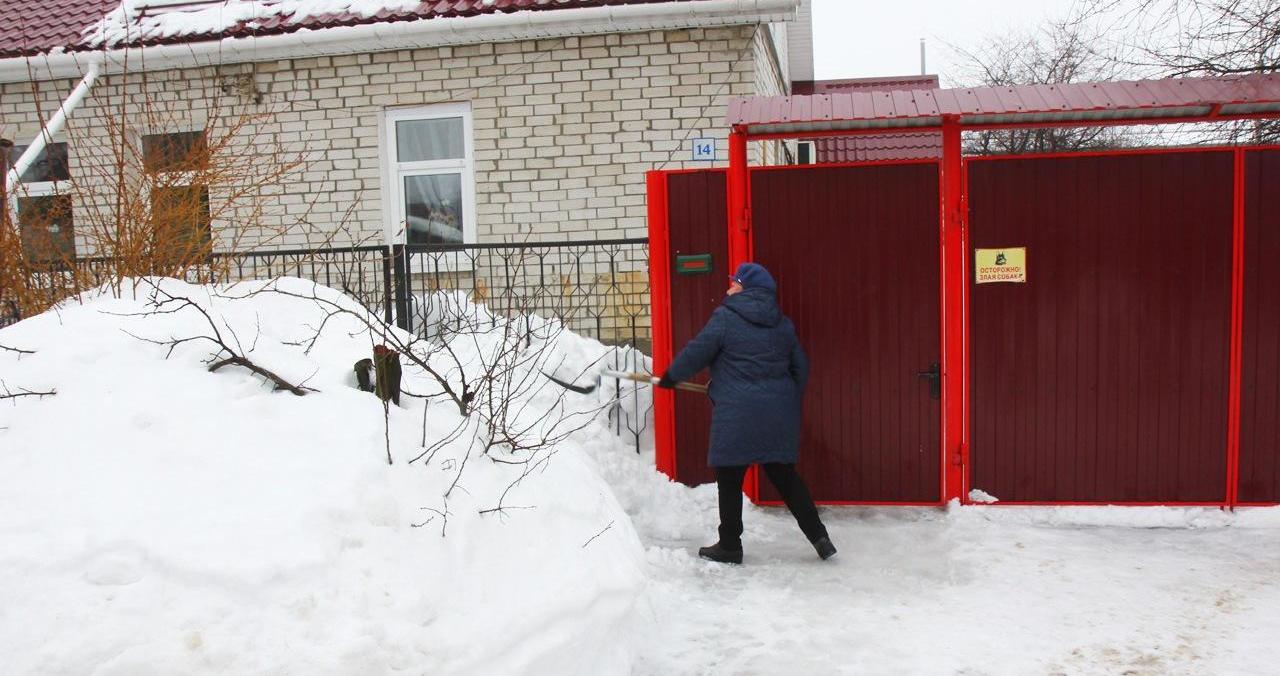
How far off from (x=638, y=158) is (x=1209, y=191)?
4.39 metres

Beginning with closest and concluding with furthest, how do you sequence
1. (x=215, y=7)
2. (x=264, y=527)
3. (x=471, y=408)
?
(x=264, y=527)
(x=471, y=408)
(x=215, y=7)

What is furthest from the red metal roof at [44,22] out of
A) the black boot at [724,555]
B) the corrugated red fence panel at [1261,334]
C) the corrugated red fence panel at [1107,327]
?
the corrugated red fence panel at [1261,334]

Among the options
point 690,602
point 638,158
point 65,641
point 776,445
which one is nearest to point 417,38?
point 638,158

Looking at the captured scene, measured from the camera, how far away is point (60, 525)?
3.05 metres

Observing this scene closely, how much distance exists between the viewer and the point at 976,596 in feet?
14.3

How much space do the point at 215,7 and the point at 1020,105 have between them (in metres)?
7.45

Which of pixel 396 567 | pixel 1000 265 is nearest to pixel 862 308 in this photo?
pixel 1000 265

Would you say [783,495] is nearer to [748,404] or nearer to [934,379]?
[748,404]

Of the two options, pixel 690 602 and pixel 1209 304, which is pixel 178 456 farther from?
pixel 1209 304

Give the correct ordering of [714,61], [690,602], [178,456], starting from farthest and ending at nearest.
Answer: [714,61] → [690,602] → [178,456]

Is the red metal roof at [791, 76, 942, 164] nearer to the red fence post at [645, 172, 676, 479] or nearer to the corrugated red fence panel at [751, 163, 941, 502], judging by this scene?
the corrugated red fence panel at [751, 163, 941, 502]

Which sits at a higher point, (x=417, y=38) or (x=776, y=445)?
(x=417, y=38)

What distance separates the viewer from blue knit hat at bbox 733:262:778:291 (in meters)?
4.95

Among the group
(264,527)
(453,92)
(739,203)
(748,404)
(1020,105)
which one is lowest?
(264,527)
